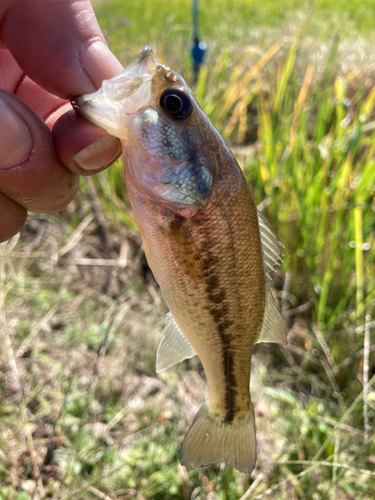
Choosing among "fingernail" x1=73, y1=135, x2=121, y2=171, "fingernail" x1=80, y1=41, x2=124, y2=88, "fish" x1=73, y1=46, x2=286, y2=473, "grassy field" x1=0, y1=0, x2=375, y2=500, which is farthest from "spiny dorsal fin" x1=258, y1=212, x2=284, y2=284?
"grassy field" x1=0, y1=0, x2=375, y2=500

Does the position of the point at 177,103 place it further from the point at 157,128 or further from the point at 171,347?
the point at 171,347

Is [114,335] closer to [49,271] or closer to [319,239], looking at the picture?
[49,271]

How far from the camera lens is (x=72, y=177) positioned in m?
1.18

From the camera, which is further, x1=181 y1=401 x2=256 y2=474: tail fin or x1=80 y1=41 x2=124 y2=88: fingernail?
x1=181 y1=401 x2=256 y2=474: tail fin

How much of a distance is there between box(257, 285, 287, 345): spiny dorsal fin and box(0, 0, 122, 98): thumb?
0.87 metres

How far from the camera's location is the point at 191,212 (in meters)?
1.03

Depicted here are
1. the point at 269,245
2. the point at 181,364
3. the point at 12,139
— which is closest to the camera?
the point at 12,139

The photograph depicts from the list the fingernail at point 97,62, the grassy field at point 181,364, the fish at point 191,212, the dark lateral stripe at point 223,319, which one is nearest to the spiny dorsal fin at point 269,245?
the fish at point 191,212

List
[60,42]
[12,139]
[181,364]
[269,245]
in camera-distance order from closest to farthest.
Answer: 1. [12,139]
2. [60,42]
3. [269,245]
4. [181,364]

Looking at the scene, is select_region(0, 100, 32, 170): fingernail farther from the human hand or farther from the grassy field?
the grassy field

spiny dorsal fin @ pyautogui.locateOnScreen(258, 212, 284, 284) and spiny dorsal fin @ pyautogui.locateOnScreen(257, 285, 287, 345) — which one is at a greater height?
spiny dorsal fin @ pyautogui.locateOnScreen(258, 212, 284, 284)

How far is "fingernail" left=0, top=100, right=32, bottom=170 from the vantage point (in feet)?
3.05

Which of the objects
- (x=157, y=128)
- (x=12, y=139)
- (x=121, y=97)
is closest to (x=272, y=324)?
(x=157, y=128)

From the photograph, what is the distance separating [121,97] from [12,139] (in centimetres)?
31
